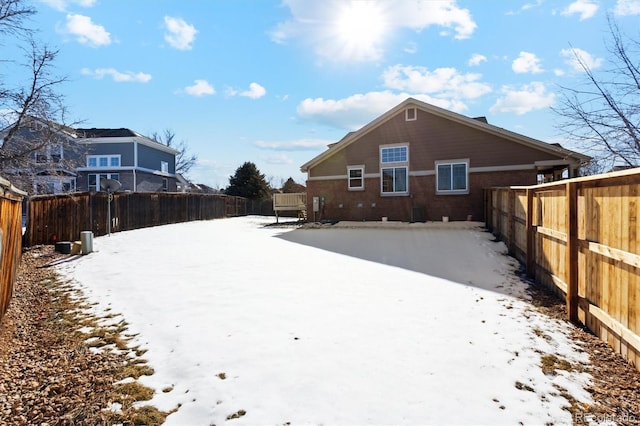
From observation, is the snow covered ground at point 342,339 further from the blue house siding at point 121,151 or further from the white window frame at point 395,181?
the blue house siding at point 121,151

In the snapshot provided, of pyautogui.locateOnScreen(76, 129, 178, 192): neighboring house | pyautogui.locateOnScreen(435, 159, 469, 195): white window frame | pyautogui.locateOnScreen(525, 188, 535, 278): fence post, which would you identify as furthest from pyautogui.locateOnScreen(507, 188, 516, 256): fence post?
pyautogui.locateOnScreen(76, 129, 178, 192): neighboring house

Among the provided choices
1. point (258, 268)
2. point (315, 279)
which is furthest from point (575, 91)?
point (258, 268)

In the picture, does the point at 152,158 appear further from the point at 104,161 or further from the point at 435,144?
the point at 435,144

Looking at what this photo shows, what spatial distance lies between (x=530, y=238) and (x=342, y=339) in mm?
4992

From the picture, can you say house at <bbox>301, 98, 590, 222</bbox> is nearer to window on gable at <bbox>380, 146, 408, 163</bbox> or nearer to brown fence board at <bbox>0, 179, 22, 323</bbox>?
window on gable at <bbox>380, 146, 408, 163</bbox>

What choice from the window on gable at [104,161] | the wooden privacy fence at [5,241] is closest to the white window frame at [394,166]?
the wooden privacy fence at [5,241]

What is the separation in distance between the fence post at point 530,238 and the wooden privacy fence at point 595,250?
0.16ft

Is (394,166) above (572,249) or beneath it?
above

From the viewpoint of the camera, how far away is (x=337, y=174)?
1878 centimetres

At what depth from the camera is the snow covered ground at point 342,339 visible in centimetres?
283

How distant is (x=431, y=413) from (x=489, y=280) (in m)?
4.83

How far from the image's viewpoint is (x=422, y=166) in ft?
55.4

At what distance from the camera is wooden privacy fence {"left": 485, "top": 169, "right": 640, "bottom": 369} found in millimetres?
3340

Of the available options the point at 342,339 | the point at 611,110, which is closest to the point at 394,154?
the point at 611,110
